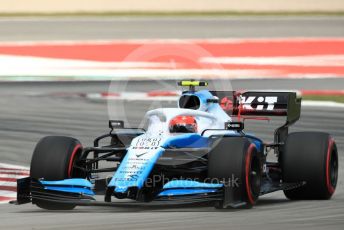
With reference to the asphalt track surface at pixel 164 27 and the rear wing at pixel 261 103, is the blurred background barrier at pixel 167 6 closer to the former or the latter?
the asphalt track surface at pixel 164 27

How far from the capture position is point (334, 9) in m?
50.7

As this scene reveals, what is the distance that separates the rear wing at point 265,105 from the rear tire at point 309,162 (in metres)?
1.05

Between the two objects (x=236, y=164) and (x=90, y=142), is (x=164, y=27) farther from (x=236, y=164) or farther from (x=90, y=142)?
(x=236, y=164)

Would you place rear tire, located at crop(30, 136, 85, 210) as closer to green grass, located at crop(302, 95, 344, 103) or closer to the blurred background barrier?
green grass, located at crop(302, 95, 344, 103)

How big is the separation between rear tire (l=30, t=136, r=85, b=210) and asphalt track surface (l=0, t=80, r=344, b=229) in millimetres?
190

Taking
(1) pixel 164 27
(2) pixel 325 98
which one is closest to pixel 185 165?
(2) pixel 325 98

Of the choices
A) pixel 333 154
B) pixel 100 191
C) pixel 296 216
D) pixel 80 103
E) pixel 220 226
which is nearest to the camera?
pixel 220 226

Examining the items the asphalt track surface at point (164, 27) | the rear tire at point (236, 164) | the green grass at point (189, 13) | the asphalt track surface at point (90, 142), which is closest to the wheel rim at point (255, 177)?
the rear tire at point (236, 164)

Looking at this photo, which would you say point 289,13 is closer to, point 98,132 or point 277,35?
point 277,35

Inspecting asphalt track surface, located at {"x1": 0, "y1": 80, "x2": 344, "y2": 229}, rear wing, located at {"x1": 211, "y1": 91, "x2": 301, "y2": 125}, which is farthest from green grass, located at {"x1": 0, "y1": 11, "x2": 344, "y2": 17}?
rear wing, located at {"x1": 211, "y1": 91, "x2": 301, "y2": 125}

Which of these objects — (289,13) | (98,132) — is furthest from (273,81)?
(289,13)

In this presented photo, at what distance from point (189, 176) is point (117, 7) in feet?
129

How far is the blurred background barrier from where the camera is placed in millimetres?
50625

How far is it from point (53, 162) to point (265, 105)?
2972 millimetres
